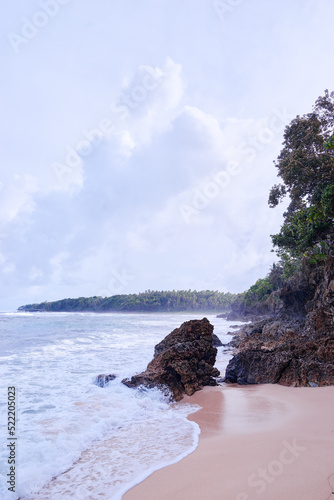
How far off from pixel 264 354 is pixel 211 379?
204cm

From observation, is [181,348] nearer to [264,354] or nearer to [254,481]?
[264,354]

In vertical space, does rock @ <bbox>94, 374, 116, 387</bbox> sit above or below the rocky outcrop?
below

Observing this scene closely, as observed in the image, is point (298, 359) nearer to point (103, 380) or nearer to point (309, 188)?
point (103, 380)

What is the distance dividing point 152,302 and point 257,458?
139676mm

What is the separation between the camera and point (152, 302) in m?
142

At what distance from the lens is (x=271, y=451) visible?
4.27 meters

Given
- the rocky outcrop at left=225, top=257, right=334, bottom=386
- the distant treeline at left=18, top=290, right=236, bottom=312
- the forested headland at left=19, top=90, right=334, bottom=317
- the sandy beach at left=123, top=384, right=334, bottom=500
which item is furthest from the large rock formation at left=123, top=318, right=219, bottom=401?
the distant treeline at left=18, top=290, right=236, bottom=312

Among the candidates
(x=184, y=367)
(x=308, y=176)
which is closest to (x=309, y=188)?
(x=308, y=176)

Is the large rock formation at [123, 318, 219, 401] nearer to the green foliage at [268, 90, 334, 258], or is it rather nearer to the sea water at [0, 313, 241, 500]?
the sea water at [0, 313, 241, 500]

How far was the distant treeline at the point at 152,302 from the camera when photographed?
14038 centimetres

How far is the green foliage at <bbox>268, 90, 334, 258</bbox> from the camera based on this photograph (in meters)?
14.5

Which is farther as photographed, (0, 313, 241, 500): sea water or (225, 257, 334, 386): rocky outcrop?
(225, 257, 334, 386): rocky outcrop

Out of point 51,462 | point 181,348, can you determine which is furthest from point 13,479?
point 181,348

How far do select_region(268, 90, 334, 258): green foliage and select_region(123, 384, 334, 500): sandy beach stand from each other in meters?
9.63
